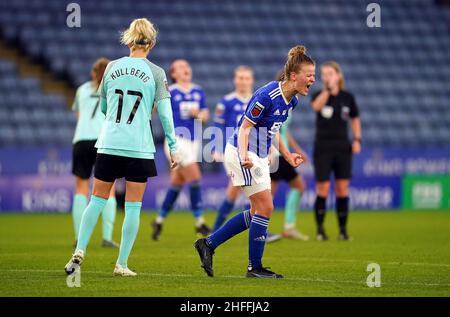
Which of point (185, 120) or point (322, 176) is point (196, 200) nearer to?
point (185, 120)

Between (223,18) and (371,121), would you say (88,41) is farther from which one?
(371,121)

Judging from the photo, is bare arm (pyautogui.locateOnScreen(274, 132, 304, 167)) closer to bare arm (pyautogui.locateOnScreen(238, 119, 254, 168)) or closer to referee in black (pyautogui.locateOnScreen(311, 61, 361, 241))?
bare arm (pyautogui.locateOnScreen(238, 119, 254, 168))

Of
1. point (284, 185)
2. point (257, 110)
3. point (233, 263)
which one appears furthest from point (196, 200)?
point (284, 185)

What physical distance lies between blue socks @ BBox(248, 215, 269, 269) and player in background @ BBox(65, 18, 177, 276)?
913 millimetres

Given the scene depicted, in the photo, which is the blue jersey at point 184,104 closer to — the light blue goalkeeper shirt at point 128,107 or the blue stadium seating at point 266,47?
the light blue goalkeeper shirt at point 128,107

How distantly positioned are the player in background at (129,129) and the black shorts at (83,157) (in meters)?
3.36

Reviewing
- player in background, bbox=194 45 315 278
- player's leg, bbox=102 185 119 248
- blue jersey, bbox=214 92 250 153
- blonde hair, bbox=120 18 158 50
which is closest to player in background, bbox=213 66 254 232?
blue jersey, bbox=214 92 250 153

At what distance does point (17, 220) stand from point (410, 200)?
883cm

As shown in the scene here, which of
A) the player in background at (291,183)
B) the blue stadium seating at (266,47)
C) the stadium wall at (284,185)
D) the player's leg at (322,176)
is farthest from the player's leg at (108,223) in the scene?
the blue stadium seating at (266,47)

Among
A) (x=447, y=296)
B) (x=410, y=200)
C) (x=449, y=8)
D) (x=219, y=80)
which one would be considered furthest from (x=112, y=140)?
(x=449, y=8)

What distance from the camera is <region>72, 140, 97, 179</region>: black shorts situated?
11.7 meters

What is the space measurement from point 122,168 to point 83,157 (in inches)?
141

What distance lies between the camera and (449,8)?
3005cm

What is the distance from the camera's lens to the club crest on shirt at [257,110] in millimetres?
8250
